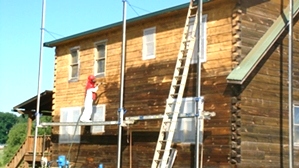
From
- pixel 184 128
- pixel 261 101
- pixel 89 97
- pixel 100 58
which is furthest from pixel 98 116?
pixel 261 101

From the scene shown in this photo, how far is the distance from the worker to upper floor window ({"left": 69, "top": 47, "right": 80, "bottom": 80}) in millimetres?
1772

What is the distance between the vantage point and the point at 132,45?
67.5ft

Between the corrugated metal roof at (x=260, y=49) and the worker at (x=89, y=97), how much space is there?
7.08m

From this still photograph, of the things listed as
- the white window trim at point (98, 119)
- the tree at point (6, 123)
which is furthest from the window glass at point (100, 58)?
the tree at point (6, 123)

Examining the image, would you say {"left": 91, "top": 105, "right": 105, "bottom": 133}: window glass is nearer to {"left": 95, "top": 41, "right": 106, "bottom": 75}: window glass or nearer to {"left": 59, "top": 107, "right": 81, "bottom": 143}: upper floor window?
{"left": 59, "top": 107, "right": 81, "bottom": 143}: upper floor window

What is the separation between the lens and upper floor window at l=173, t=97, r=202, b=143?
17.6 m

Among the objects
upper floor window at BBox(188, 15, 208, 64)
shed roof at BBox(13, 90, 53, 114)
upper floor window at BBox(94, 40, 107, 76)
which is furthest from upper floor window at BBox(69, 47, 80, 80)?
upper floor window at BBox(188, 15, 208, 64)

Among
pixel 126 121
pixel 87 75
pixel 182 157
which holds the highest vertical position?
pixel 87 75

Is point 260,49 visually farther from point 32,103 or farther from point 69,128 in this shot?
point 32,103

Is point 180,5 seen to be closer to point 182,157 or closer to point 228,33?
point 228,33

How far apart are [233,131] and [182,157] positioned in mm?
2275

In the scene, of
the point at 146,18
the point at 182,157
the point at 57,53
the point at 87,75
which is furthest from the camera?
the point at 57,53

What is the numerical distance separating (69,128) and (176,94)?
7.24 meters

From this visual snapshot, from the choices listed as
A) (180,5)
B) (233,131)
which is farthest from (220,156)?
(180,5)
